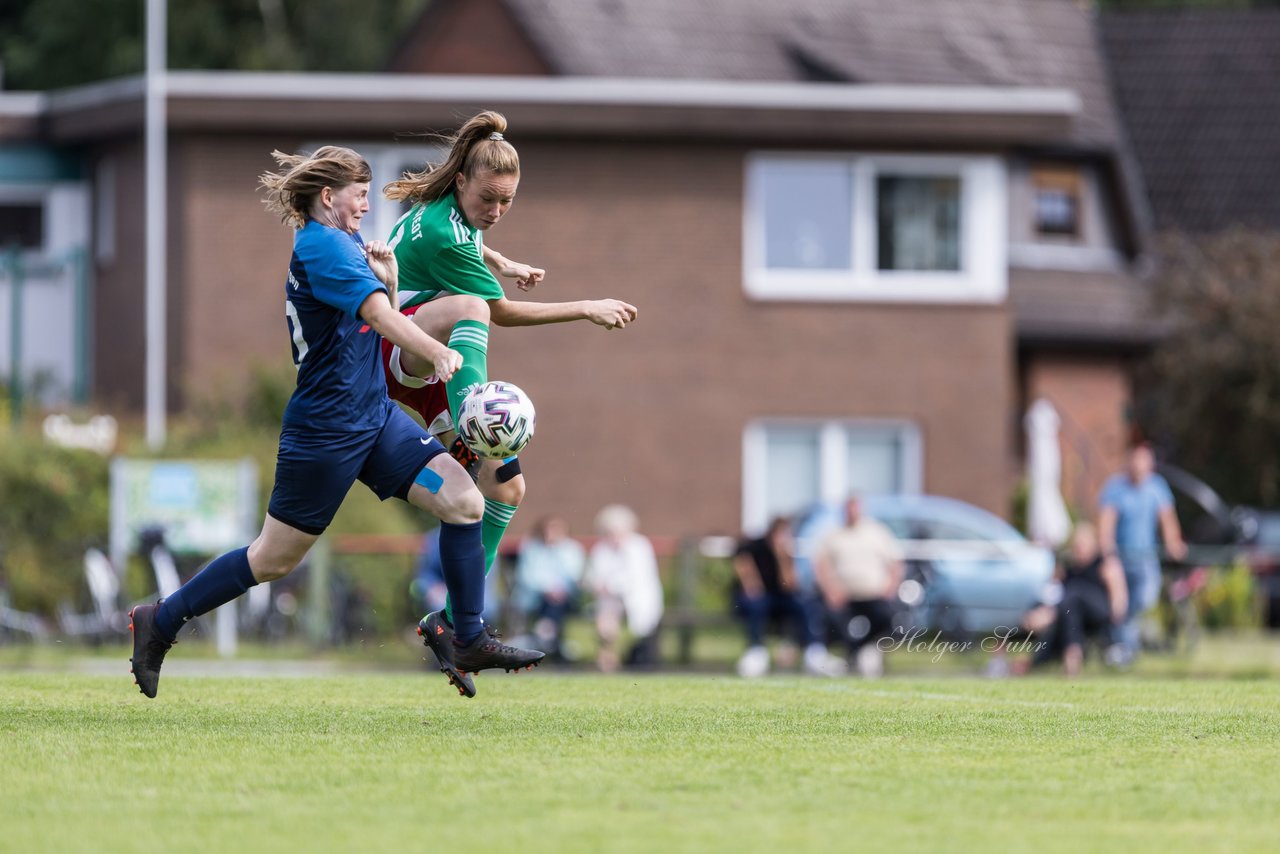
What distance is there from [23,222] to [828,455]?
39.9 ft

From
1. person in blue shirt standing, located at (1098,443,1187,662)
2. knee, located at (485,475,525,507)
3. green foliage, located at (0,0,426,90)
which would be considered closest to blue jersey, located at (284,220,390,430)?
knee, located at (485,475,525,507)

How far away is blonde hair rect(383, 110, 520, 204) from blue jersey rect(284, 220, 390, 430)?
67cm

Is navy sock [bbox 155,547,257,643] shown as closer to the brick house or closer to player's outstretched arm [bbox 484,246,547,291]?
player's outstretched arm [bbox 484,246,547,291]

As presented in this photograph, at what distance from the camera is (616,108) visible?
28.6 m

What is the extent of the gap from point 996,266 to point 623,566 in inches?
423

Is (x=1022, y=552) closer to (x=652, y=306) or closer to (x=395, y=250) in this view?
(x=652, y=306)

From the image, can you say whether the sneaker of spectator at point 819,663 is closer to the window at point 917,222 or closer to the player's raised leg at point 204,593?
the window at point 917,222

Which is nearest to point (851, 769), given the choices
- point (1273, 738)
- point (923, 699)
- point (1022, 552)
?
point (1273, 738)

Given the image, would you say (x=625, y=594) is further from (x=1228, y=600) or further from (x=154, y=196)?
(x=154, y=196)

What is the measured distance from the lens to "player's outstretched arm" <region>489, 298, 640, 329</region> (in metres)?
8.51

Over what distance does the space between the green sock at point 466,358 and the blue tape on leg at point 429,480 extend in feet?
1.42

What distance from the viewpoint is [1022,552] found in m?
22.9

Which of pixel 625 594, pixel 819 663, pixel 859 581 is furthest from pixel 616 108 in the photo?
pixel 819 663

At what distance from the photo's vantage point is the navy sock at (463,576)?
8.25 metres
